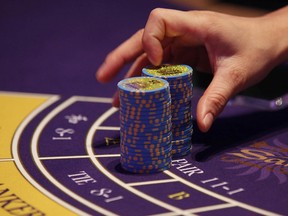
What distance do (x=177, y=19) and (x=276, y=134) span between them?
503mm

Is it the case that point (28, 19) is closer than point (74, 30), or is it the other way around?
point (74, 30)

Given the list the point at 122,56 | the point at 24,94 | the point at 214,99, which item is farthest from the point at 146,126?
the point at 24,94

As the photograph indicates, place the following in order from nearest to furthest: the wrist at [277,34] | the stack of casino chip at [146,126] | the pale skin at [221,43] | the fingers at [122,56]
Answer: the stack of casino chip at [146,126] < the pale skin at [221,43] < the wrist at [277,34] < the fingers at [122,56]

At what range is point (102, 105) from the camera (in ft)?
7.88

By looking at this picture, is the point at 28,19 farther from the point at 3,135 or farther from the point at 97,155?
the point at 97,155

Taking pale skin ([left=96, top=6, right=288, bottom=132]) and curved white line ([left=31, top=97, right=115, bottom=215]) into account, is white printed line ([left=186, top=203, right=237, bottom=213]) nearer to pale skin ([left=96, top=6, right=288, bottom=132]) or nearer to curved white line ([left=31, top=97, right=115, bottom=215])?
curved white line ([left=31, top=97, right=115, bottom=215])

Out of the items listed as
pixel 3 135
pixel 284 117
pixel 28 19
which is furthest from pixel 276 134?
pixel 28 19

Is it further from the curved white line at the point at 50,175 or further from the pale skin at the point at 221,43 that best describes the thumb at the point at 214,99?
the curved white line at the point at 50,175

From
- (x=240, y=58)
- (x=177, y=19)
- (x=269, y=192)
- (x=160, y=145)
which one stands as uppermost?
(x=177, y=19)

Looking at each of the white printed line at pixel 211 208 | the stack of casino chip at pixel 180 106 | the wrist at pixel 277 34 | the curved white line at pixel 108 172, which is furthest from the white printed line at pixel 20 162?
the wrist at pixel 277 34

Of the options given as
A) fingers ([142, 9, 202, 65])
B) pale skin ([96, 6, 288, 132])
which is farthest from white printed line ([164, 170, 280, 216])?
fingers ([142, 9, 202, 65])

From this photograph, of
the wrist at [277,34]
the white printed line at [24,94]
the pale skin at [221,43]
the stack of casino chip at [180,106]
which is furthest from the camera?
the white printed line at [24,94]

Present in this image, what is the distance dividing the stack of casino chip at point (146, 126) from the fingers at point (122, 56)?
503 millimetres

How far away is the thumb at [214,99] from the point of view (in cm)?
192
